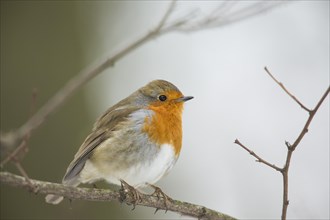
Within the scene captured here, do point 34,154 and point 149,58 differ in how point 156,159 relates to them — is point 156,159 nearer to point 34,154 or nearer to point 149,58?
point 34,154

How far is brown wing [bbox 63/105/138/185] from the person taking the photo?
3.88 m

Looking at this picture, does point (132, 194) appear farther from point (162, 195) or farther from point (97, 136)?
point (97, 136)

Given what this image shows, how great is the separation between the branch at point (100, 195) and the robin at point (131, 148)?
32cm

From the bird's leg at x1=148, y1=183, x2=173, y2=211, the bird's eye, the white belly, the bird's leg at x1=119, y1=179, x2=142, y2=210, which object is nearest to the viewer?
the bird's leg at x1=119, y1=179, x2=142, y2=210

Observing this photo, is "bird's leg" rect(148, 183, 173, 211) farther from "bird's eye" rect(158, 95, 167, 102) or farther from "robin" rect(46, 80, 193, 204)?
"bird's eye" rect(158, 95, 167, 102)

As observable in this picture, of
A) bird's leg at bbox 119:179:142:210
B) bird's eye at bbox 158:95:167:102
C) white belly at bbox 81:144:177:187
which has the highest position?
bird's eye at bbox 158:95:167:102

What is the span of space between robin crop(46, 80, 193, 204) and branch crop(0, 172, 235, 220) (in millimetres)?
322

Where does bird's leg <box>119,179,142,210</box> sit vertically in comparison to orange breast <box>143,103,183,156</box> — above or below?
below

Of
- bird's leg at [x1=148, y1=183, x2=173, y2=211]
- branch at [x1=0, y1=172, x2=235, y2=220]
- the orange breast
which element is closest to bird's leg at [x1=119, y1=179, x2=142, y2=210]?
branch at [x1=0, y1=172, x2=235, y2=220]

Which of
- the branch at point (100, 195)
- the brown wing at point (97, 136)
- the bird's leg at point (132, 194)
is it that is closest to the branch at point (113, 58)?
the branch at point (100, 195)

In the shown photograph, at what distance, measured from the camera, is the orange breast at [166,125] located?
3877 mm

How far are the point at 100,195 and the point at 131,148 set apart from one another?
0.84 metres

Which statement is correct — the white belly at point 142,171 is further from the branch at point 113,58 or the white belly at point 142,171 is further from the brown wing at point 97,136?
the branch at point 113,58

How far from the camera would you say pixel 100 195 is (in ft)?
9.84
